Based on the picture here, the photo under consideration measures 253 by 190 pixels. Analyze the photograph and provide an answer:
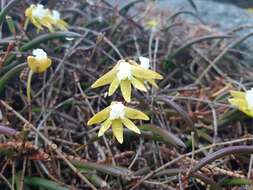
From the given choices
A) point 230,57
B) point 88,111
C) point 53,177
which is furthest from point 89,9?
point 53,177

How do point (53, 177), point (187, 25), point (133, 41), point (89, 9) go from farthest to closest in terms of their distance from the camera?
1. point (187, 25)
2. point (89, 9)
3. point (133, 41)
4. point (53, 177)

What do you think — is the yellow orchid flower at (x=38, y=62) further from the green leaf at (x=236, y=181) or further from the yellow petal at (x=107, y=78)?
the green leaf at (x=236, y=181)

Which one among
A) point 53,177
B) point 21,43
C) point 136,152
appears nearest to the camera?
point 53,177

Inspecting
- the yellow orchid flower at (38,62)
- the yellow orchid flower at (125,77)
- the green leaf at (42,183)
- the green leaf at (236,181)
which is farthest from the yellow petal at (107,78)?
the green leaf at (236,181)

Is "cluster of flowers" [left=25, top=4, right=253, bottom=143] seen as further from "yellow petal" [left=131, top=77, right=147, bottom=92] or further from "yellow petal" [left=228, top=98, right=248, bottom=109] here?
"yellow petal" [left=228, top=98, right=248, bottom=109]

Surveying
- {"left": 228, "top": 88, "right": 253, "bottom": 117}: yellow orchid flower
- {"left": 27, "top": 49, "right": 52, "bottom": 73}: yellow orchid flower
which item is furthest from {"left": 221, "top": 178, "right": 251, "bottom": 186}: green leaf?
{"left": 27, "top": 49, "right": 52, "bottom": 73}: yellow orchid flower

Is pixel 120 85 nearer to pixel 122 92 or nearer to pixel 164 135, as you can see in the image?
pixel 122 92

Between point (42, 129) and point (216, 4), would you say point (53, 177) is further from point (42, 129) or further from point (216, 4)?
point (216, 4)

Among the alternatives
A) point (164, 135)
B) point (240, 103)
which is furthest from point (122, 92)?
point (240, 103)
